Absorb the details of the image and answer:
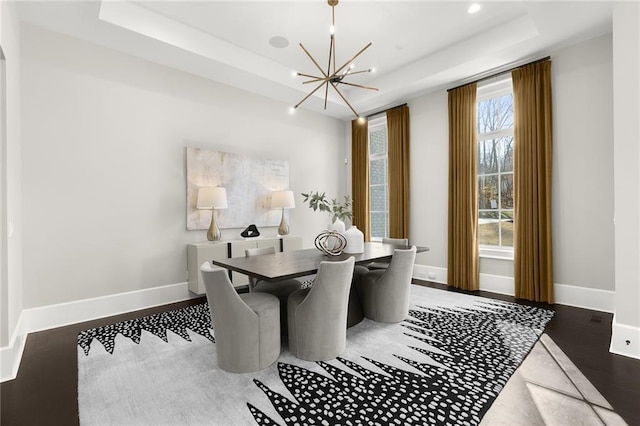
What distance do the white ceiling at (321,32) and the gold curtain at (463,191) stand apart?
1.41ft

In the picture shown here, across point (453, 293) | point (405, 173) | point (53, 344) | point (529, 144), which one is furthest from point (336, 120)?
point (53, 344)

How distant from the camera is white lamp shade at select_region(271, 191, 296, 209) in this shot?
16.4 ft

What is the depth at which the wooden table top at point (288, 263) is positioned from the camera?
7.50 feet

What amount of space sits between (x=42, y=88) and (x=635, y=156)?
5616 millimetres

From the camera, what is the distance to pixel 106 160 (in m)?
3.70

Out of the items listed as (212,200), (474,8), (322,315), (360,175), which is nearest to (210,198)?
(212,200)

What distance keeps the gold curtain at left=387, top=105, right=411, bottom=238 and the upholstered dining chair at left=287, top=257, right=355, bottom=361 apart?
326 cm

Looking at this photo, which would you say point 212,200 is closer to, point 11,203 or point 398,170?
point 11,203

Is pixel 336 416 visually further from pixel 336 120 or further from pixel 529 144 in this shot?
pixel 336 120

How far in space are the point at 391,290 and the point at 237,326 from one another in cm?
159

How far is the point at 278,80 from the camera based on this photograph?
15.4ft

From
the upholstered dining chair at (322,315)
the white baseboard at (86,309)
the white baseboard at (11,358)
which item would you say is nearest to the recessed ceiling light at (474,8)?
the upholstered dining chair at (322,315)

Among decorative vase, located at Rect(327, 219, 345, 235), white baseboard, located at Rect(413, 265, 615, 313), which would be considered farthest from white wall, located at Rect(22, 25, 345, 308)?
white baseboard, located at Rect(413, 265, 615, 313)

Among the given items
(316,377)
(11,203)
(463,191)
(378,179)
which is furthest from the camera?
(378,179)
